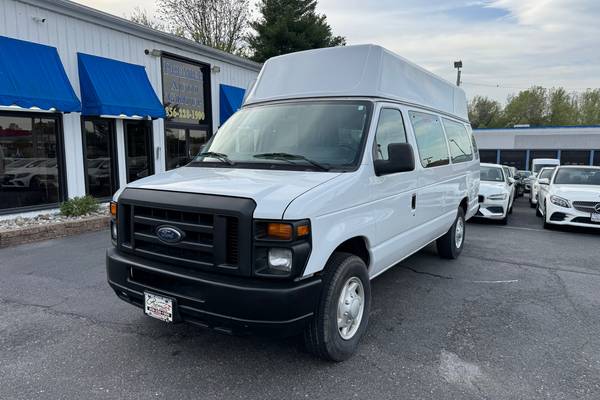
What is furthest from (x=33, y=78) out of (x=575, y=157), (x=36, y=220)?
(x=575, y=157)

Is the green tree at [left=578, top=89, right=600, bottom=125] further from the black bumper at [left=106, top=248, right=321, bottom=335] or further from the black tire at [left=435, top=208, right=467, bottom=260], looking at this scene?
the black bumper at [left=106, top=248, right=321, bottom=335]

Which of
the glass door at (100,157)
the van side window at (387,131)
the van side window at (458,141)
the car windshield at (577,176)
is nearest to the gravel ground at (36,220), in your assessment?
the glass door at (100,157)

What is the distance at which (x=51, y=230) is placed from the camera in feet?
25.8

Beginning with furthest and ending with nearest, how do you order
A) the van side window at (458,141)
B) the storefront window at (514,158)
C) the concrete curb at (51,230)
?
the storefront window at (514,158)
the concrete curb at (51,230)
the van side window at (458,141)

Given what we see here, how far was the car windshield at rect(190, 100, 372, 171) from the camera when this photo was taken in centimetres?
359

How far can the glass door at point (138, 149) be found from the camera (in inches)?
454

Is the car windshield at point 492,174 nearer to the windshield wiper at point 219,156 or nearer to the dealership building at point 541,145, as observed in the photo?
the windshield wiper at point 219,156

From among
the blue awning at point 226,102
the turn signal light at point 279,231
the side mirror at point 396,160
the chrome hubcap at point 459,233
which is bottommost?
the chrome hubcap at point 459,233

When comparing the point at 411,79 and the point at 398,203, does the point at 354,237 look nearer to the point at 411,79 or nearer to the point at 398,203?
the point at 398,203

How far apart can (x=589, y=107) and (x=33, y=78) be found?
67.2m

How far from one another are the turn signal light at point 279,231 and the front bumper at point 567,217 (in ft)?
28.9

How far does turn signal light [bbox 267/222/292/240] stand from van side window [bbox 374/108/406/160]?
1.37 meters

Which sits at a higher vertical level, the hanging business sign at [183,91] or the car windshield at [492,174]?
the hanging business sign at [183,91]

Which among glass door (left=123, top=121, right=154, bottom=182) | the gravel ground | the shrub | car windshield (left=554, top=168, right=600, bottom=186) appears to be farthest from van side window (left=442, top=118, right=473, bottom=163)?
glass door (left=123, top=121, right=154, bottom=182)
